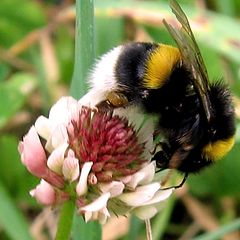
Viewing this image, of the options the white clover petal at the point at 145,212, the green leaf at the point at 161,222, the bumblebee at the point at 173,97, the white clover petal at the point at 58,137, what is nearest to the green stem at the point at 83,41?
the bumblebee at the point at 173,97

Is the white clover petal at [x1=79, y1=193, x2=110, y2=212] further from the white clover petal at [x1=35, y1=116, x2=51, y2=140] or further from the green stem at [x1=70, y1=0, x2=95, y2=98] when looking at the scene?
the green stem at [x1=70, y1=0, x2=95, y2=98]

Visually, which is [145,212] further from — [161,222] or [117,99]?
[161,222]

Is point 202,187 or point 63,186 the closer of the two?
point 63,186

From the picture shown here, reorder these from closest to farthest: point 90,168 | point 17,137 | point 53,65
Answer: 1. point 90,168
2. point 17,137
3. point 53,65

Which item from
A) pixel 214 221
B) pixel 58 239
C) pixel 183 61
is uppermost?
pixel 183 61

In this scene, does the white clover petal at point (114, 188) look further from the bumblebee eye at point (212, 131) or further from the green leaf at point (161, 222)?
the green leaf at point (161, 222)

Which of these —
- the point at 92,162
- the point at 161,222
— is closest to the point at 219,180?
the point at 161,222

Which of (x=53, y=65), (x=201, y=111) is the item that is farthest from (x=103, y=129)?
(x=53, y=65)

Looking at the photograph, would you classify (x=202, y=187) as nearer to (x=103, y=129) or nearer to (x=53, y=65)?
(x=53, y=65)
